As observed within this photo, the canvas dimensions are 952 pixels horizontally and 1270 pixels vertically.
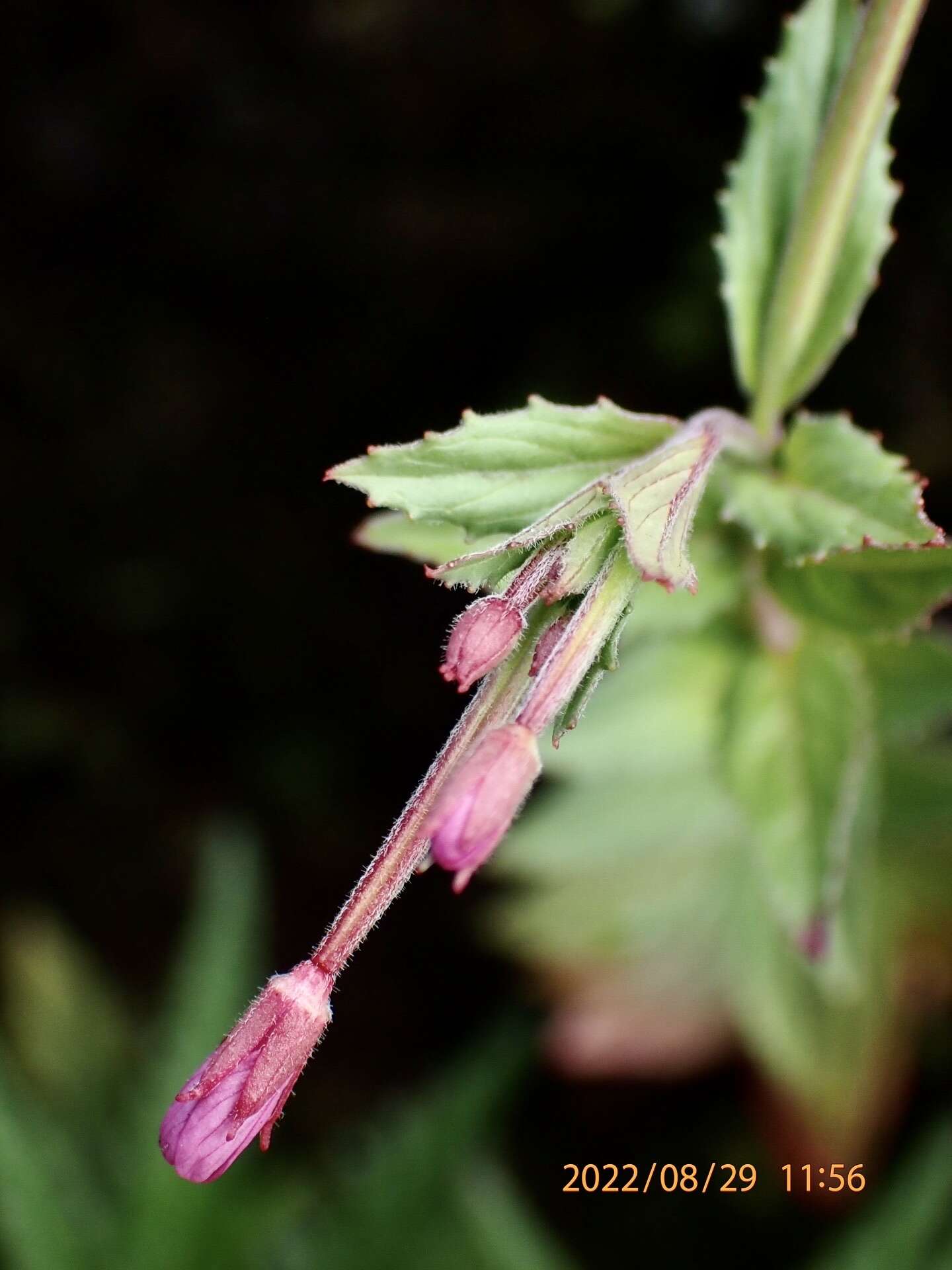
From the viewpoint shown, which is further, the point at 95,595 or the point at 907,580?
the point at 95,595

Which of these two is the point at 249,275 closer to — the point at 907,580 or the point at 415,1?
the point at 415,1

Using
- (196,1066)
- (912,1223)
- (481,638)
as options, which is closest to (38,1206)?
(196,1066)

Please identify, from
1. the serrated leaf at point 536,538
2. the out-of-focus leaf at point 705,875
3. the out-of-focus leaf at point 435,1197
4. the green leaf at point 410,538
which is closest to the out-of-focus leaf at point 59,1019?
the out-of-focus leaf at point 435,1197

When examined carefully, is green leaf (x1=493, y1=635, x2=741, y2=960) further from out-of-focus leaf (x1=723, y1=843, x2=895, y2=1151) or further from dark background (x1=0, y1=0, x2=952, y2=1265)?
dark background (x1=0, y1=0, x2=952, y2=1265)

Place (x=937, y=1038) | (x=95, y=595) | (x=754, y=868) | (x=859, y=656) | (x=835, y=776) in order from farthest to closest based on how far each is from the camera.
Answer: (x=95, y=595), (x=937, y=1038), (x=754, y=868), (x=859, y=656), (x=835, y=776)

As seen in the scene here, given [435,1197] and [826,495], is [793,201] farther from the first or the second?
[435,1197]

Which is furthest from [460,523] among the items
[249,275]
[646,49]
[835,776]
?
[249,275]

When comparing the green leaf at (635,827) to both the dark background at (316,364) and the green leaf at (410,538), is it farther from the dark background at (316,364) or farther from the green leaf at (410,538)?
the dark background at (316,364)
